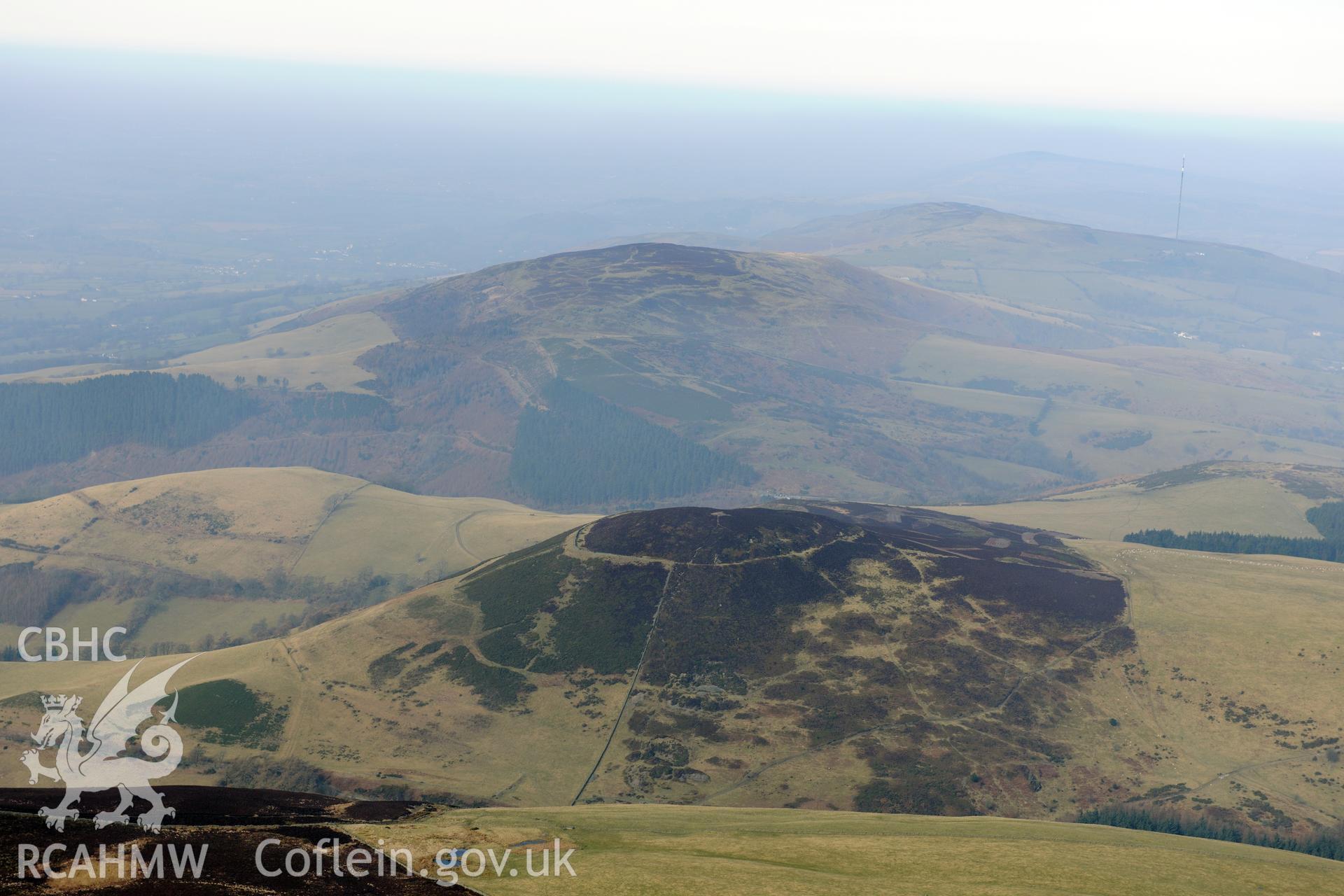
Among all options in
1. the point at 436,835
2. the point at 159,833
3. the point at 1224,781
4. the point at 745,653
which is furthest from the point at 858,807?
the point at 159,833

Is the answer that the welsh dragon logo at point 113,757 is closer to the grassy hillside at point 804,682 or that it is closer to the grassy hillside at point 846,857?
the grassy hillside at point 804,682

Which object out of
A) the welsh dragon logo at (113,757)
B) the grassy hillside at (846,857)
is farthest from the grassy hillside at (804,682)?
the grassy hillside at (846,857)

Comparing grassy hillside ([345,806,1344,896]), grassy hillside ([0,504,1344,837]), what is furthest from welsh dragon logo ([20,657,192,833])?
grassy hillside ([345,806,1344,896])

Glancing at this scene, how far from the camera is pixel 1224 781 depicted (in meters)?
112

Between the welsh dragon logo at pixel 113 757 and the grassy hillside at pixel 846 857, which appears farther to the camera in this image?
the grassy hillside at pixel 846 857

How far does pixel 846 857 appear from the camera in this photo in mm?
72750

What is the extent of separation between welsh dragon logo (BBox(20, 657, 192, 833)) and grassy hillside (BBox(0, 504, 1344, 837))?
6.54 metres

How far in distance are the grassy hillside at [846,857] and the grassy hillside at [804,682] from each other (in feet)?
84.1

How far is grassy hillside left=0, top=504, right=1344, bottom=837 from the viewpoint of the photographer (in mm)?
113812

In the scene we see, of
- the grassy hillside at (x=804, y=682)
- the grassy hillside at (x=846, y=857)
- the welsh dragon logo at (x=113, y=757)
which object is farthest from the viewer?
the grassy hillside at (x=804, y=682)

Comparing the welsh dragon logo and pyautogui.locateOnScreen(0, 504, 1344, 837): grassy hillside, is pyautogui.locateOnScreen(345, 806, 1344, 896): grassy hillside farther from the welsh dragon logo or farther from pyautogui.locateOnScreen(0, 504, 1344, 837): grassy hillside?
pyautogui.locateOnScreen(0, 504, 1344, 837): grassy hillside

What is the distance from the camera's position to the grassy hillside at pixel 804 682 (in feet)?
373

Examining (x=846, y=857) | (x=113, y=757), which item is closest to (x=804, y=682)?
(x=846, y=857)

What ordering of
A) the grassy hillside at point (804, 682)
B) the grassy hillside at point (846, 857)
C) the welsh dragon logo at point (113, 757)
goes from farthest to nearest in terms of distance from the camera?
1. the grassy hillside at point (804, 682)
2. the grassy hillside at point (846, 857)
3. the welsh dragon logo at point (113, 757)
